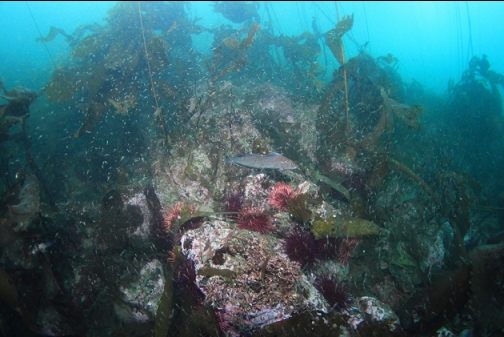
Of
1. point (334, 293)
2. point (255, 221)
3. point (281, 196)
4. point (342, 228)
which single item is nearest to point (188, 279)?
point (255, 221)

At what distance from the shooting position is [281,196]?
3727mm

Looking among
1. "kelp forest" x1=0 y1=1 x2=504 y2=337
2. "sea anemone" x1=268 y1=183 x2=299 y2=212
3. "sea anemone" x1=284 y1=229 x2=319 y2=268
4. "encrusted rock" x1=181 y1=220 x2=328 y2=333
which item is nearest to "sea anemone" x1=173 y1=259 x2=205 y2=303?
"kelp forest" x1=0 y1=1 x2=504 y2=337

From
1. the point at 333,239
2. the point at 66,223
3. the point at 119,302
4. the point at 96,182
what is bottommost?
the point at 119,302

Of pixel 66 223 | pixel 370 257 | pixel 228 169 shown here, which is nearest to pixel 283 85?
pixel 228 169

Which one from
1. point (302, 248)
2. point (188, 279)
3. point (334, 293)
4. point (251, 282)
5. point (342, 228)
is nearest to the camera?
point (251, 282)

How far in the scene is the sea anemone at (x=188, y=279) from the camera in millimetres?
3200

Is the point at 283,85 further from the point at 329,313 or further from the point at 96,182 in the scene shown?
the point at 329,313

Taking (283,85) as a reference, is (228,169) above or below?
below

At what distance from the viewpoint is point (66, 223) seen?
426cm

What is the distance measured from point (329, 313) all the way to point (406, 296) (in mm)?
1811

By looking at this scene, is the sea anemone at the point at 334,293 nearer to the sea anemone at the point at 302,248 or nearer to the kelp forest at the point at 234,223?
the kelp forest at the point at 234,223

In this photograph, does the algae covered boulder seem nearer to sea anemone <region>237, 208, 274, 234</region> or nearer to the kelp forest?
the kelp forest

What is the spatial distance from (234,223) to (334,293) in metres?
1.64

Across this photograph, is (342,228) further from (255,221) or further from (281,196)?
(255,221)
